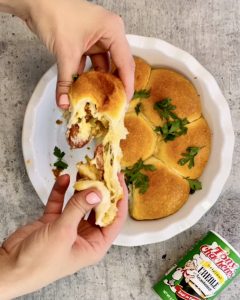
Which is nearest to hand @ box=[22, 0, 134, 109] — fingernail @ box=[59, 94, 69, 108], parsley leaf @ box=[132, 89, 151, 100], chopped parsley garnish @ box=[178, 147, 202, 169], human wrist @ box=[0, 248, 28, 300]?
fingernail @ box=[59, 94, 69, 108]

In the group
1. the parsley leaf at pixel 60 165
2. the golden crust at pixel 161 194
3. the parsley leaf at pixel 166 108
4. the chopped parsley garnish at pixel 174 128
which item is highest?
the parsley leaf at pixel 166 108

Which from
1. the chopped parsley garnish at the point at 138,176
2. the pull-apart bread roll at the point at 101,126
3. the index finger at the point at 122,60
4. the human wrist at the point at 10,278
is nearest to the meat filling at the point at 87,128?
the pull-apart bread roll at the point at 101,126

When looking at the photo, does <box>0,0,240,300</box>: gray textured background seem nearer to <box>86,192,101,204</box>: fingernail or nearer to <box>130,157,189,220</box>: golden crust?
<box>130,157,189,220</box>: golden crust

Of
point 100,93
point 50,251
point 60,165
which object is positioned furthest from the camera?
point 60,165

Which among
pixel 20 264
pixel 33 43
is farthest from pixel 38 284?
pixel 33 43

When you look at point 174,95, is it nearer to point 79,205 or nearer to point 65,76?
point 65,76

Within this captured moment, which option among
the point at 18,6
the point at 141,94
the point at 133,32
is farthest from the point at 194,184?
the point at 18,6

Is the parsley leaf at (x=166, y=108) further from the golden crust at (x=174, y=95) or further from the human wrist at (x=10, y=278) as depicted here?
the human wrist at (x=10, y=278)
